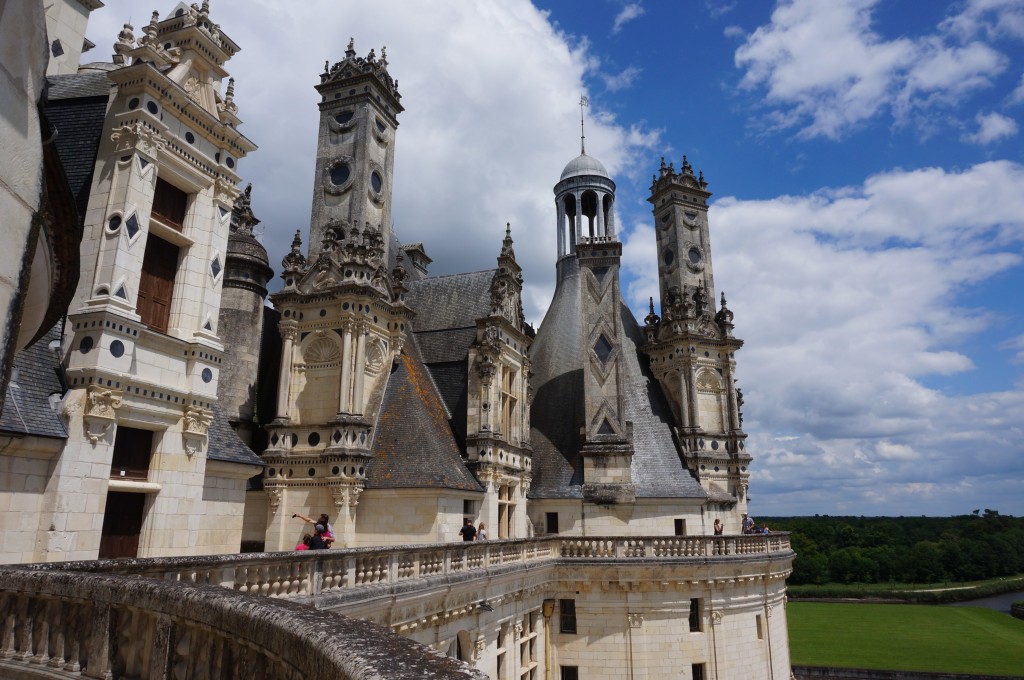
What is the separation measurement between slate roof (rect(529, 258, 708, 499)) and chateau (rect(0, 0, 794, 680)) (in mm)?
134

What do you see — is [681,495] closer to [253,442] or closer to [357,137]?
[253,442]

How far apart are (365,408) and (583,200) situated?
975 inches

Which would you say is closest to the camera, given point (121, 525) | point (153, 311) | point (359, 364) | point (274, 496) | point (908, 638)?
point (121, 525)

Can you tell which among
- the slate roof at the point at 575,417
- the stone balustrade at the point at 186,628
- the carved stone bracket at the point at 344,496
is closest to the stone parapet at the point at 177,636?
the stone balustrade at the point at 186,628

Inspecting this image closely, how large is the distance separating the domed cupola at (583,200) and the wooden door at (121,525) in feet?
104

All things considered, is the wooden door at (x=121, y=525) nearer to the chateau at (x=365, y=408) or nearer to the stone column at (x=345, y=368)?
the chateau at (x=365, y=408)

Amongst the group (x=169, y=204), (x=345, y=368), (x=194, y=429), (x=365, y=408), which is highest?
(x=169, y=204)

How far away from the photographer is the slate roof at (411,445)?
22.2m

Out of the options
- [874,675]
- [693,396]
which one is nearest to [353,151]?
[693,396]

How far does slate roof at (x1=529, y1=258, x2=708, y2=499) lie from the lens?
1190 inches

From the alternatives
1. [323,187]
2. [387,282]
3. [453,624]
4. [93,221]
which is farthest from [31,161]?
[323,187]

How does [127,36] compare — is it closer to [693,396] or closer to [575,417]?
[575,417]

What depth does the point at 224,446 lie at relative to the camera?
1633 centimetres

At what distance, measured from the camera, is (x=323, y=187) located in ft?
87.7
